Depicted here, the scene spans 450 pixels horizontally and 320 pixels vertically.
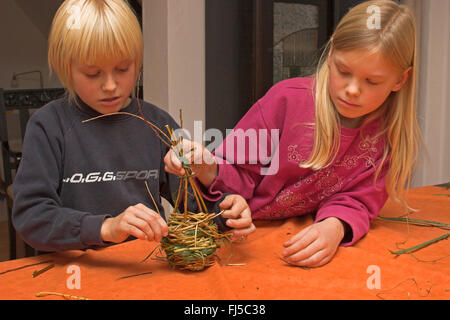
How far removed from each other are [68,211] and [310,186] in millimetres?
564

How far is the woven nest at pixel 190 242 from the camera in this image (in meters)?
0.82

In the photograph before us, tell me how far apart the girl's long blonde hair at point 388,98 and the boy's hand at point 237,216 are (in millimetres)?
228

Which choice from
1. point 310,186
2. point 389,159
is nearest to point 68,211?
point 310,186

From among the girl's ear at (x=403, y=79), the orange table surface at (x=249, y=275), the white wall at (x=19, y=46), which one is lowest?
the orange table surface at (x=249, y=275)

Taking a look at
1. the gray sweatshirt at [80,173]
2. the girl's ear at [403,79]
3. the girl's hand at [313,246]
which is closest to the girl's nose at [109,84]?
the gray sweatshirt at [80,173]

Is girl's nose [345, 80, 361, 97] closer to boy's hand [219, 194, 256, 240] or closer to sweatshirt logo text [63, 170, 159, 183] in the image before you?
boy's hand [219, 194, 256, 240]

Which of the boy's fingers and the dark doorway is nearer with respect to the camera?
the boy's fingers

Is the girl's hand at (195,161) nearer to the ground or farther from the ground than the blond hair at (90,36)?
nearer to the ground

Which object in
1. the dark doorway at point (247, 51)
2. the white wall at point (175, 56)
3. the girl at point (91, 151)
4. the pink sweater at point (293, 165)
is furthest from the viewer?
the dark doorway at point (247, 51)

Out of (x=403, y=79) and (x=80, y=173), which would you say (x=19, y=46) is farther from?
(x=403, y=79)

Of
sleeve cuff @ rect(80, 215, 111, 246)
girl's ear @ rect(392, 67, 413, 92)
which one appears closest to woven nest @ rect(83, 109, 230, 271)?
sleeve cuff @ rect(80, 215, 111, 246)

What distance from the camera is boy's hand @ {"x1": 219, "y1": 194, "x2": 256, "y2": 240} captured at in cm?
94

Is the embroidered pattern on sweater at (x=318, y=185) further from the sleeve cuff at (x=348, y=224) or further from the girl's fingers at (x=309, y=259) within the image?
the girl's fingers at (x=309, y=259)
